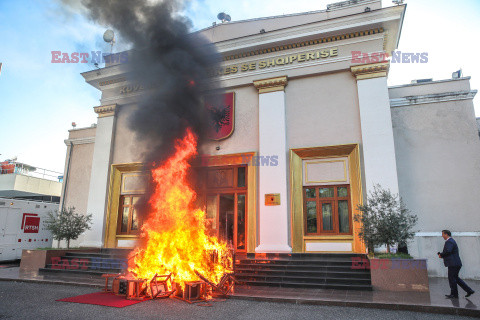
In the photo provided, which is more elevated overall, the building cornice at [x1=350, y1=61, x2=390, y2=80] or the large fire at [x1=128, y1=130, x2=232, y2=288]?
the building cornice at [x1=350, y1=61, x2=390, y2=80]

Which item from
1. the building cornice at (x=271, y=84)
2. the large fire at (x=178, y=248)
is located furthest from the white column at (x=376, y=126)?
the large fire at (x=178, y=248)

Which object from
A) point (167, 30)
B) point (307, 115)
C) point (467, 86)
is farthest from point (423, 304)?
point (167, 30)

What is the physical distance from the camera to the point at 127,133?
15602 mm

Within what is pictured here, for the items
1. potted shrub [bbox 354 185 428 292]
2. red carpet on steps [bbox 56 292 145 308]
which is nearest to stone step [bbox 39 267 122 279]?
red carpet on steps [bbox 56 292 145 308]

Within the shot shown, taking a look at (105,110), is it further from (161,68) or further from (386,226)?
(386,226)

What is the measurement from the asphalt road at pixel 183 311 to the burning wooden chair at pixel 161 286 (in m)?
0.31

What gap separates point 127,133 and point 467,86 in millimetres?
14397

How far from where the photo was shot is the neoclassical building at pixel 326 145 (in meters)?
11.5

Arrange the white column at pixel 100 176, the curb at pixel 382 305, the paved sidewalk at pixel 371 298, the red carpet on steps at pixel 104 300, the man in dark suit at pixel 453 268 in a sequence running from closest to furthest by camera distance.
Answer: the curb at pixel 382 305 → the paved sidewalk at pixel 371 298 → the red carpet on steps at pixel 104 300 → the man in dark suit at pixel 453 268 → the white column at pixel 100 176

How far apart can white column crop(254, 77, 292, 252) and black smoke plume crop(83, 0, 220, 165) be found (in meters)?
2.67

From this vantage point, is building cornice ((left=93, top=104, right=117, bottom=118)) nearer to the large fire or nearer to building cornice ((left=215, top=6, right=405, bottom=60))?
building cornice ((left=215, top=6, right=405, bottom=60))

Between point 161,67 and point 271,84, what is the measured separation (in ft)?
14.8

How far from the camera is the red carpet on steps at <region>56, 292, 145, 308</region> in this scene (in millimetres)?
6863

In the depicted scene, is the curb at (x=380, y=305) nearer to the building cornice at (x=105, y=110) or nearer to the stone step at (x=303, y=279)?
the stone step at (x=303, y=279)
